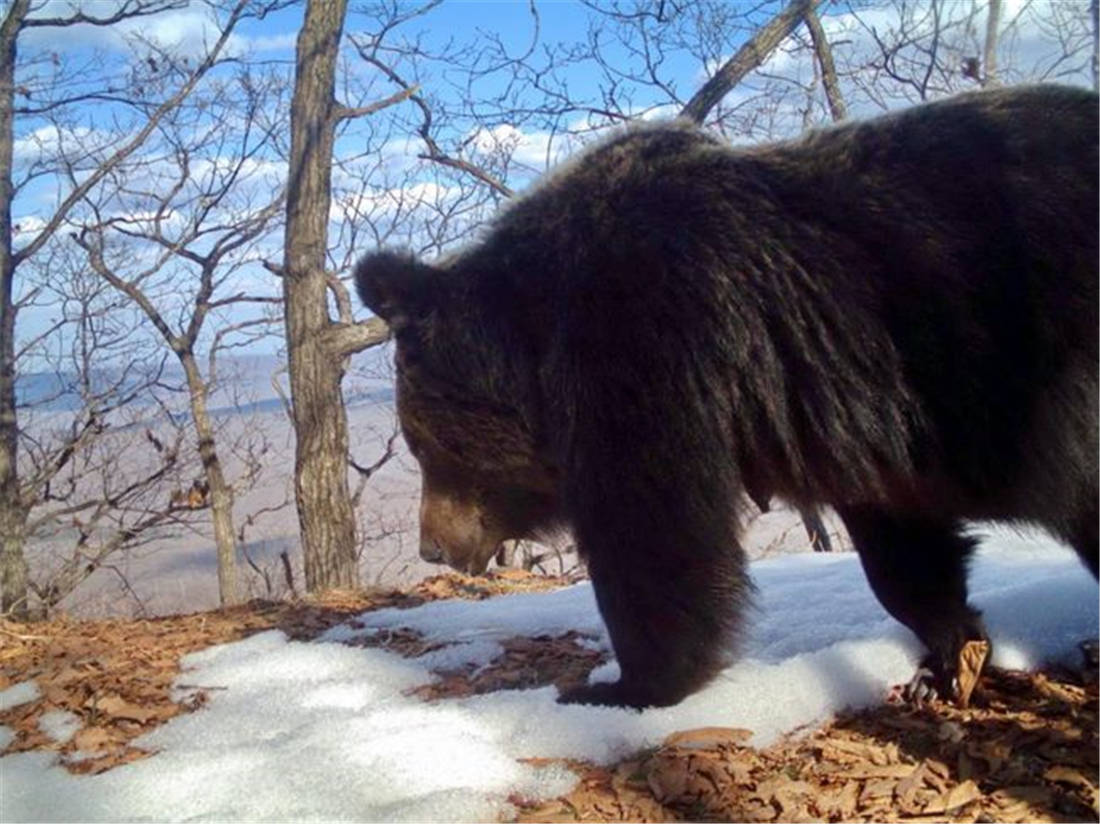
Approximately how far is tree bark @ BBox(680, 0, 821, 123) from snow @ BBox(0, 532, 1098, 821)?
4.86 m

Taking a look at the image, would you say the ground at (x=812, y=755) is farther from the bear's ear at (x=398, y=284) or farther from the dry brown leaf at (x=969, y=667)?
the bear's ear at (x=398, y=284)

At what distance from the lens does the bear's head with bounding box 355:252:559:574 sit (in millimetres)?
3793

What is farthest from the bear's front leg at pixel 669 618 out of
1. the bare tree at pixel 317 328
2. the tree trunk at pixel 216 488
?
the tree trunk at pixel 216 488

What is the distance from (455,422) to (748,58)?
5614mm

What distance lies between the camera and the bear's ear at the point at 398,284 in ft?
12.6

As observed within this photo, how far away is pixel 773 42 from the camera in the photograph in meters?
8.61

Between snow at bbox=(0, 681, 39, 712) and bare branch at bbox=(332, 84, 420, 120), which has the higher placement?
bare branch at bbox=(332, 84, 420, 120)

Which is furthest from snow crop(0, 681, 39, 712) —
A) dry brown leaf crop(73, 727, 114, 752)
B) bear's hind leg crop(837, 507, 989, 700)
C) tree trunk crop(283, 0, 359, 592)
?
tree trunk crop(283, 0, 359, 592)

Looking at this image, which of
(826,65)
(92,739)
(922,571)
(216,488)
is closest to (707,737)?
(922,571)

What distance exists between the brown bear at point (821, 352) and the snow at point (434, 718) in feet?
0.65

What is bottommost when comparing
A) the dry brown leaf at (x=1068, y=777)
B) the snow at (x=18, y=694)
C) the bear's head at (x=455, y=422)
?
the dry brown leaf at (x=1068, y=777)

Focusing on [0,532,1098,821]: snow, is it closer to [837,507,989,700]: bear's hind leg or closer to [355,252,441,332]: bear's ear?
[837,507,989,700]: bear's hind leg

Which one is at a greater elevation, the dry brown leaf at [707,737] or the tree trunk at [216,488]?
the tree trunk at [216,488]

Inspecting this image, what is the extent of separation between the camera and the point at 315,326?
8.39 meters
